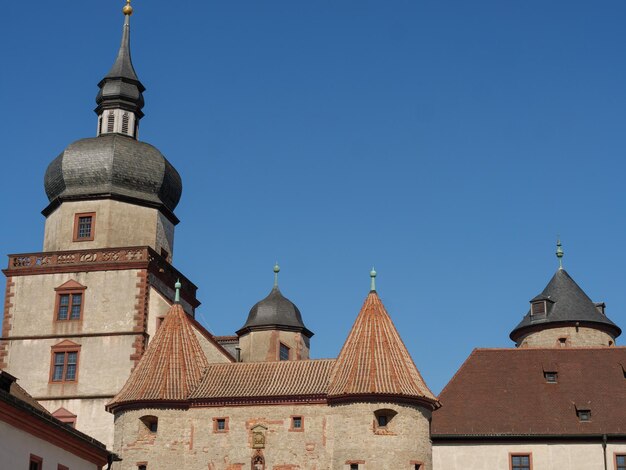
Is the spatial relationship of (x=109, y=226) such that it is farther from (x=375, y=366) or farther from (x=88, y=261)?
(x=375, y=366)

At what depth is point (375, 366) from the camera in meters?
43.3

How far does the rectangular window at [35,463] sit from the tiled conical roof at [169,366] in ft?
26.3

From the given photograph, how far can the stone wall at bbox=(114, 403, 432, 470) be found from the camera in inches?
1639

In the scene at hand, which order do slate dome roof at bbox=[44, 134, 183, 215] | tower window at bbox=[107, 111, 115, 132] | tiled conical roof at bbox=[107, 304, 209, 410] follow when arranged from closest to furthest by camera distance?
1. tiled conical roof at bbox=[107, 304, 209, 410]
2. slate dome roof at bbox=[44, 134, 183, 215]
3. tower window at bbox=[107, 111, 115, 132]

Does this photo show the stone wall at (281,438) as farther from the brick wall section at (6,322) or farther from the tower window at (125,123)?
the tower window at (125,123)

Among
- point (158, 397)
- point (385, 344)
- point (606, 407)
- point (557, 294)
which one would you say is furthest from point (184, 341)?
point (557, 294)

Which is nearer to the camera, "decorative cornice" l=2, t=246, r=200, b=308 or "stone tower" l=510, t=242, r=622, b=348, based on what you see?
"decorative cornice" l=2, t=246, r=200, b=308

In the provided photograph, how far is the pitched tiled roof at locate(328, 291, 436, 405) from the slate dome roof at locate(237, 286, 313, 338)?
50.9 ft

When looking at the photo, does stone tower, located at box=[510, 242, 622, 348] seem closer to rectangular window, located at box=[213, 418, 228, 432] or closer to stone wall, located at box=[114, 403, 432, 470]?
stone wall, located at box=[114, 403, 432, 470]

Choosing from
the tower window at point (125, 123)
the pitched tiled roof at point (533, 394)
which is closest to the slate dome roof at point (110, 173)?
the tower window at point (125, 123)

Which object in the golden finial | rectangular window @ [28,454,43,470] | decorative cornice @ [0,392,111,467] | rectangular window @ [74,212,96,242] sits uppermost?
the golden finial

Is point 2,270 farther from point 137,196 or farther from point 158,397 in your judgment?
point 158,397

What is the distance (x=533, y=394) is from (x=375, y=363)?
297 inches

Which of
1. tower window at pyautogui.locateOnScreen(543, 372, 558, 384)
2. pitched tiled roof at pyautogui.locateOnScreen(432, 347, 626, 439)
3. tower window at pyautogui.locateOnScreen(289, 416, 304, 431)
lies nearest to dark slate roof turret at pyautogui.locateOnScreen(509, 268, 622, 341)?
pitched tiled roof at pyautogui.locateOnScreen(432, 347, 626, 439)
